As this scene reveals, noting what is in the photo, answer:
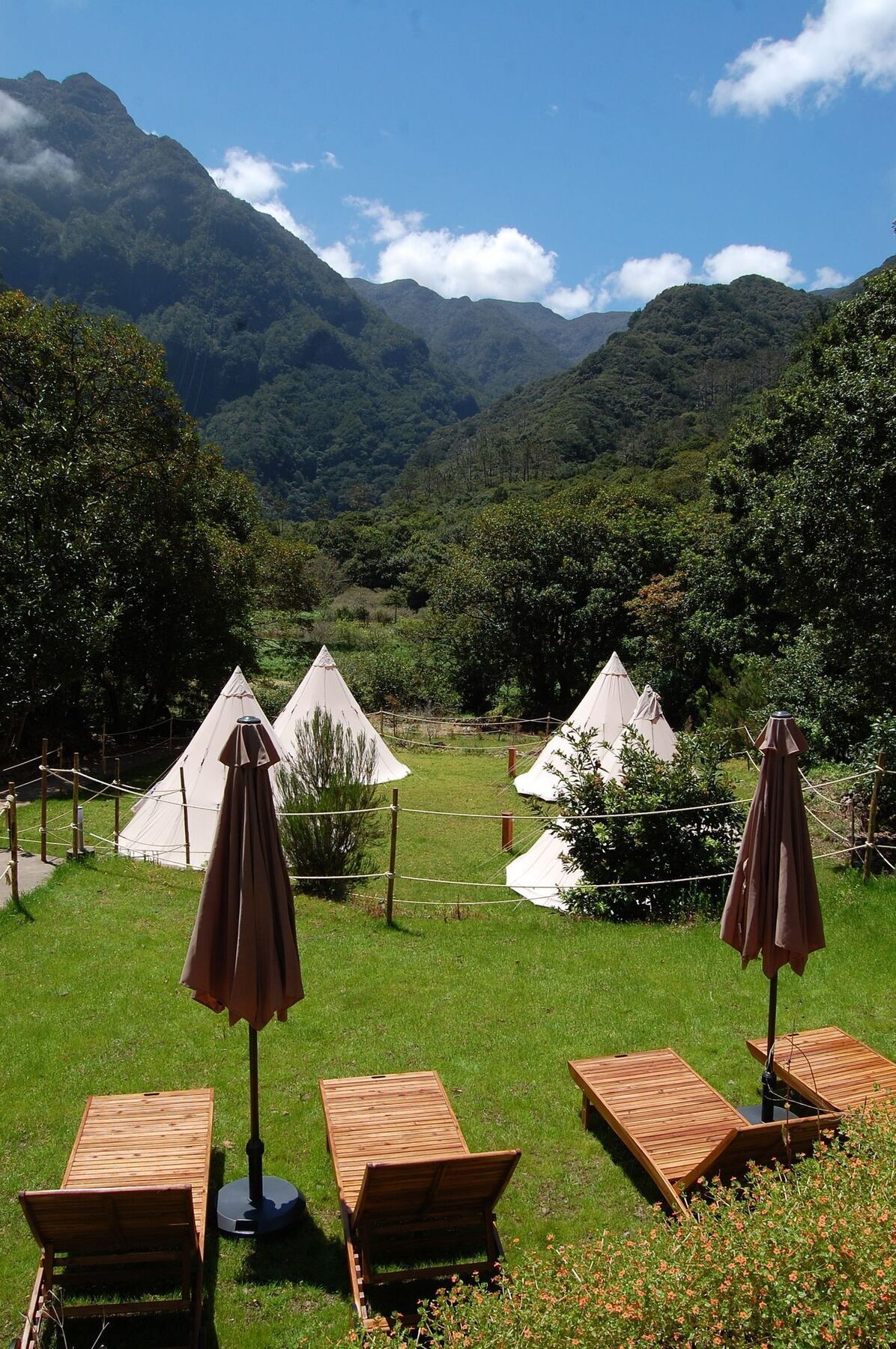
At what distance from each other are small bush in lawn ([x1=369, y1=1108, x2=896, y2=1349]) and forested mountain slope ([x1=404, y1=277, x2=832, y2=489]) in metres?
58.1

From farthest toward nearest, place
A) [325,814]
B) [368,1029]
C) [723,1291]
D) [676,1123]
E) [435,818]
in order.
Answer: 1. [435,818]
2. [325,814]
3. [368,1029]
4. [676,1123]
5. [723,1291]

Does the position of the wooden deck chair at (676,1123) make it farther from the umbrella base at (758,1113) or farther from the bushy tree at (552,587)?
the bushy tree at (552,587)

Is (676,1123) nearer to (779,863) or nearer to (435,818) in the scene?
(779,863)

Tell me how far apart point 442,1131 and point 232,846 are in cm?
198

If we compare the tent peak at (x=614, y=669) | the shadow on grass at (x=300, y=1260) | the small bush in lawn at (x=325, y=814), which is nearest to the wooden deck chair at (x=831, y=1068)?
the shadow on grass at (x=300, y=1260)

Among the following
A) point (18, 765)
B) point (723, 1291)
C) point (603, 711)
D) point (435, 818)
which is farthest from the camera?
point (603, 711)

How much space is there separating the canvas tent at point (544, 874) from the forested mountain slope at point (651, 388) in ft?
165

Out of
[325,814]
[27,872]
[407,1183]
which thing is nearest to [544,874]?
[325,814]

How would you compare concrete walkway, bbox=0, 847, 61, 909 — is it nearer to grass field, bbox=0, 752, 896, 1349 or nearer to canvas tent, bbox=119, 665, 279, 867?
grass field, bbox=0, 752, 896, 1349

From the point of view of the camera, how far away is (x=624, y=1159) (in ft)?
17.7

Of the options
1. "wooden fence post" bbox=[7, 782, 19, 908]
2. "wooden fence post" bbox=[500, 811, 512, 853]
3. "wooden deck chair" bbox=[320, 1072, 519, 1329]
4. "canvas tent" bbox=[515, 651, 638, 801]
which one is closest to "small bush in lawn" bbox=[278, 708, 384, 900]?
"wooden fence post" bbox=[500, 811, 512, 853]

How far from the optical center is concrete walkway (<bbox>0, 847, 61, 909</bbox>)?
396 inches

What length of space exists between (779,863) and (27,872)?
9238 mm

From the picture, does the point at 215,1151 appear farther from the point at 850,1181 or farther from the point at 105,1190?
the point at 850,1181
